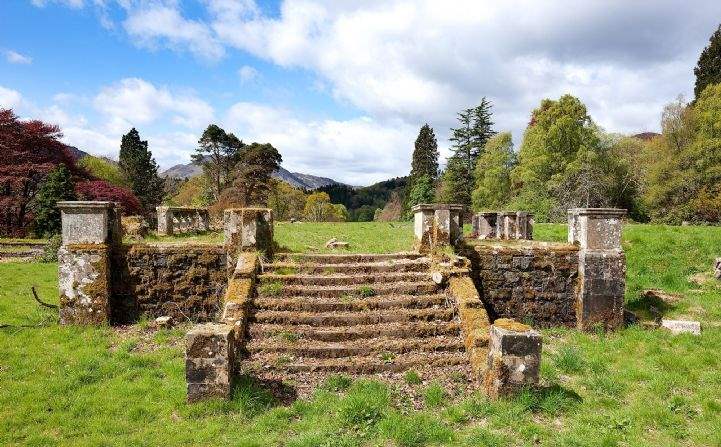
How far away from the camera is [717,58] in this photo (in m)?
29.3

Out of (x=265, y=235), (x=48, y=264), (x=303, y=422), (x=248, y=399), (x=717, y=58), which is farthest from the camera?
(x=717, y=58)

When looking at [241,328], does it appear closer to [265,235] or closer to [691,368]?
[265,235]

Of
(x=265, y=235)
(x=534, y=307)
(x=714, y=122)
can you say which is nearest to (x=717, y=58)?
(x=714, y=122)

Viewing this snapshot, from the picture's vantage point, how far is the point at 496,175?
3694 cm

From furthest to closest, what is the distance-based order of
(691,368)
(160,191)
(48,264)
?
(160,191) < (48,264) < (691,368)

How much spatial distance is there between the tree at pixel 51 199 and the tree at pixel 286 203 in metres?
17.7

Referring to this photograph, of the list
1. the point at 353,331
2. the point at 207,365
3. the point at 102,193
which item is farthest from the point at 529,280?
the point at 102,193

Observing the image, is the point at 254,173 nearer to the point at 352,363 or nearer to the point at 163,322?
the point at 163,322

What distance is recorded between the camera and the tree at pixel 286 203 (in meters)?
42.5

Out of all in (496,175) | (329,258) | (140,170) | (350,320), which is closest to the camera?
(350,320)

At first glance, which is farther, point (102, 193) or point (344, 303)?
point (102, 193)

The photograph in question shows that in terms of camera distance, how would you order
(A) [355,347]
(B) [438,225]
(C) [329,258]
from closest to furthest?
1. (A) [355,347]
2. (C) [329,258]
3. (B) [438,225]

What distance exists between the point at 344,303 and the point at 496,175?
1233 inches

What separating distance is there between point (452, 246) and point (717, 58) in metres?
30.7
